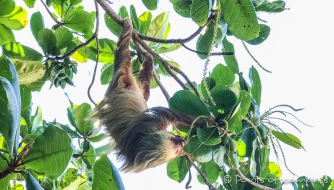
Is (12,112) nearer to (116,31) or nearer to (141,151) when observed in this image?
(141,151)

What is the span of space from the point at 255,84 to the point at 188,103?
19.9 inches

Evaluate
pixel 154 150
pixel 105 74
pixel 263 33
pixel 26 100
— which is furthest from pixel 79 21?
pixel 263 33

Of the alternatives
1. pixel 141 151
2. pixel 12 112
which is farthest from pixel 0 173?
pixel 141 151

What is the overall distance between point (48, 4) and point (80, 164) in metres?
1.64

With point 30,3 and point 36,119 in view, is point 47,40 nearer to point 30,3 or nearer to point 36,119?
point 30,3

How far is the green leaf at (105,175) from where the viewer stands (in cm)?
145

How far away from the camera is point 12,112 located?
1301mm

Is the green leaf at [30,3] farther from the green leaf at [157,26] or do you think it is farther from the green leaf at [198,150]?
the green leaf at [198,150]

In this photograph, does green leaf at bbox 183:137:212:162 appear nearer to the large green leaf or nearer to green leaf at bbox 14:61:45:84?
green leaf at bbox 14:61:45:84

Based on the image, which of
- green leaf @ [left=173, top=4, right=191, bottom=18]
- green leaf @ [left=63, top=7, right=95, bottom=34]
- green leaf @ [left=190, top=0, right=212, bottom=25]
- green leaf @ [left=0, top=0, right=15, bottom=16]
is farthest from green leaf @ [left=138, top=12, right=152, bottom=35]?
green leaf @ [left=190, top=0, right=212, bottom=25]

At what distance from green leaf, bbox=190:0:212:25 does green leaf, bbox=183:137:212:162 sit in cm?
82

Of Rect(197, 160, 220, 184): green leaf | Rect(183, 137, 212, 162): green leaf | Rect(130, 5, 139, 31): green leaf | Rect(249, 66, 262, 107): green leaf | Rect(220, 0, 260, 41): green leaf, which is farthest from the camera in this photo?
Rect(130, 5, 139, 31): green leaf

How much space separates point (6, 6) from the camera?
3098 mm

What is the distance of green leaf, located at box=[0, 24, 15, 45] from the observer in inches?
130
